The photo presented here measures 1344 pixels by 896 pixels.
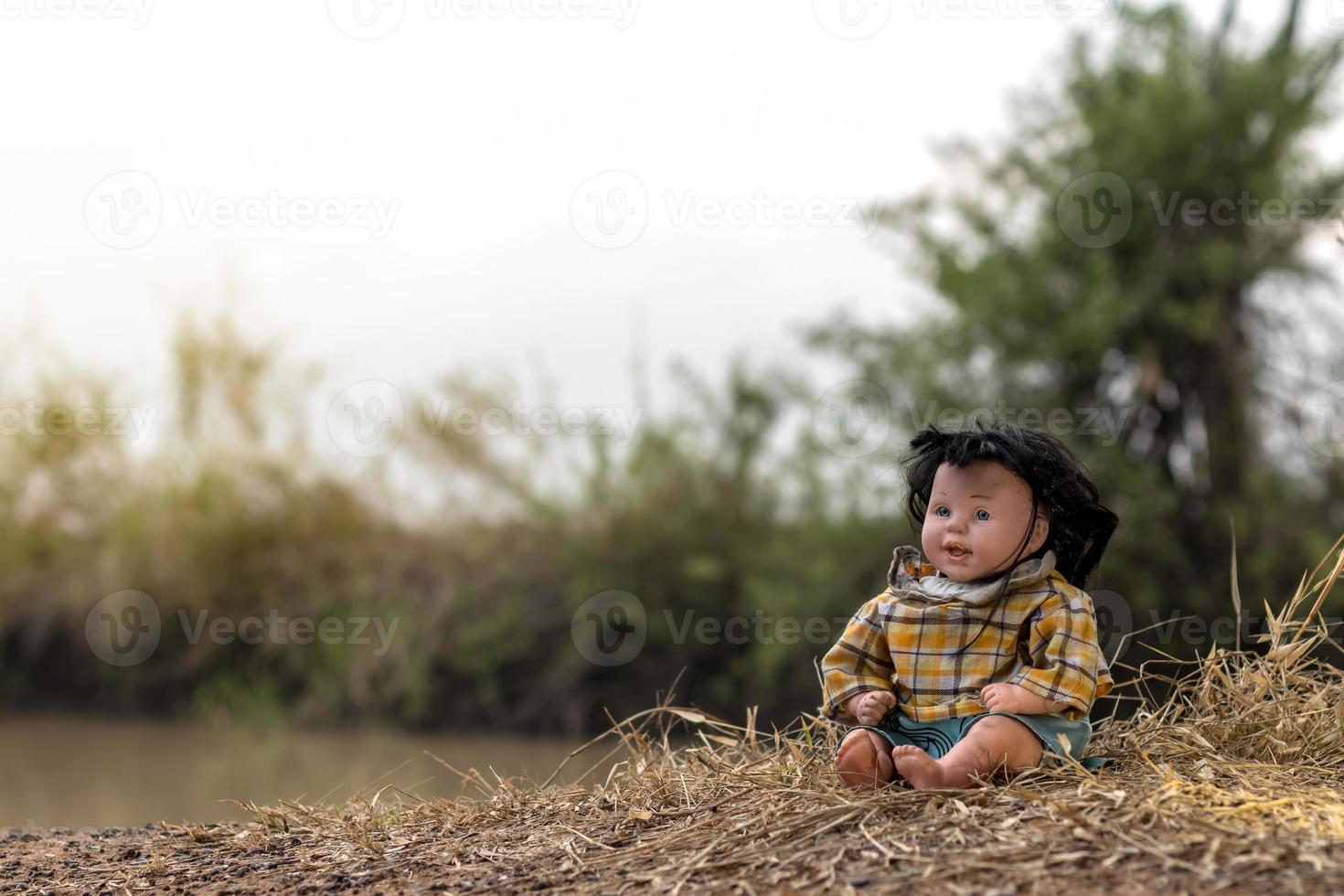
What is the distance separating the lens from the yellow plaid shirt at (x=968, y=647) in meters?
2.45

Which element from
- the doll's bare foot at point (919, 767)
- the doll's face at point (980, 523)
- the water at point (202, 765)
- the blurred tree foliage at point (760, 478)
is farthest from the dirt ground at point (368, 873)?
the blurred tree foliage at point (760, 478)

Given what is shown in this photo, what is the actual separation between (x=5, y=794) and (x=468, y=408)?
417 cm

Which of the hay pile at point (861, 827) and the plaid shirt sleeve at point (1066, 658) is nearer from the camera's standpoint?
the hay pile at point (861, 827)

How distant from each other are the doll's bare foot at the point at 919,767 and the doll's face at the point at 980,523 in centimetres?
43

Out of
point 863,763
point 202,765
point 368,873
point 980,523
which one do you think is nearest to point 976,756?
point 863,763

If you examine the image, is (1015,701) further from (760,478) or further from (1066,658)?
(760,478)

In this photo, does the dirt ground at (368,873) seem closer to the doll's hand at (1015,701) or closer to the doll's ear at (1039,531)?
the doll's hand at (1015,701)

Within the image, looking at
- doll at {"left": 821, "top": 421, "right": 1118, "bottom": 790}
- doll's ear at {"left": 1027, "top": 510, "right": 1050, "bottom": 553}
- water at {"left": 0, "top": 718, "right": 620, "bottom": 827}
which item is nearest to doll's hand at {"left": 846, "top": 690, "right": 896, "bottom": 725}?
doll at {"left": 821, "top": 421, "right": 1118, "bottom": 790}

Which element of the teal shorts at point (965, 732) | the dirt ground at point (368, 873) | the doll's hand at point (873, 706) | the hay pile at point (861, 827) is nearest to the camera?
the dirt ground at point (368, 873)

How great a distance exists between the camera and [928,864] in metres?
2.01

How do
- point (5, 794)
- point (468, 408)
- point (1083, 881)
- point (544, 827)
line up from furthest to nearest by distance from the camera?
point (468, 408) < point (5, 794) < point (544, 827) < point (1083, 881)

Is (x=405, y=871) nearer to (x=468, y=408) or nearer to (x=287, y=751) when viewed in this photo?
(x=287, y=751)

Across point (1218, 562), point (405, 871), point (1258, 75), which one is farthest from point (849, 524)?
point (405, 871)

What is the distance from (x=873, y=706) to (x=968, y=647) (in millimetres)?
230
